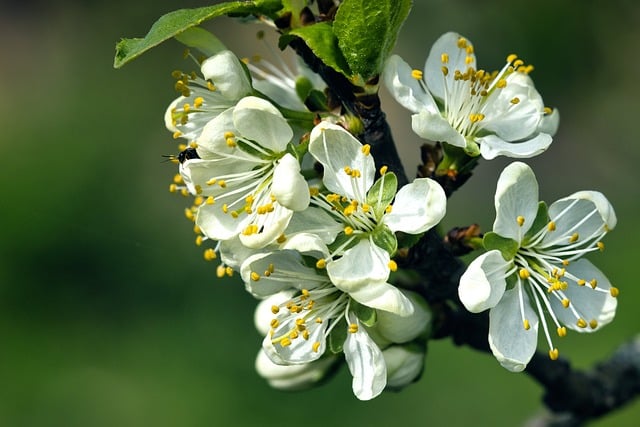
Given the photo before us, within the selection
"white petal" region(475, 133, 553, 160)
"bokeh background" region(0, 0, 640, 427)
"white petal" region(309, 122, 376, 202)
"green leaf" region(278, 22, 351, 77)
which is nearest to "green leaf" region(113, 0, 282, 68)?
"green leaf" region(278, 22, 351, 77)

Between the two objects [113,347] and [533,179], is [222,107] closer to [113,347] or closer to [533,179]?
[533,179]

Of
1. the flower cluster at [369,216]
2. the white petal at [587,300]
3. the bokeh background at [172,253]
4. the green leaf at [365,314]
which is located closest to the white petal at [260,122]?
the flower cluster at [369,216]

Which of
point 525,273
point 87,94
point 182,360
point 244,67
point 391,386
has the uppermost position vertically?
point 244,67

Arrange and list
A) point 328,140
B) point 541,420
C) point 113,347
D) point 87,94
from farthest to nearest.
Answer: point 87,94 < point 113,347 < point 541,420 < point 328,140

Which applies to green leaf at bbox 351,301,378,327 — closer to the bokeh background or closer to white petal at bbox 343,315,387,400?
white petal at bbox 343,315,387,400

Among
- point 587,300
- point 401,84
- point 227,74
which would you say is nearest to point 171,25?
point 227,74

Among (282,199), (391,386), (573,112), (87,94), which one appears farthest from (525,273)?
(87,94)
